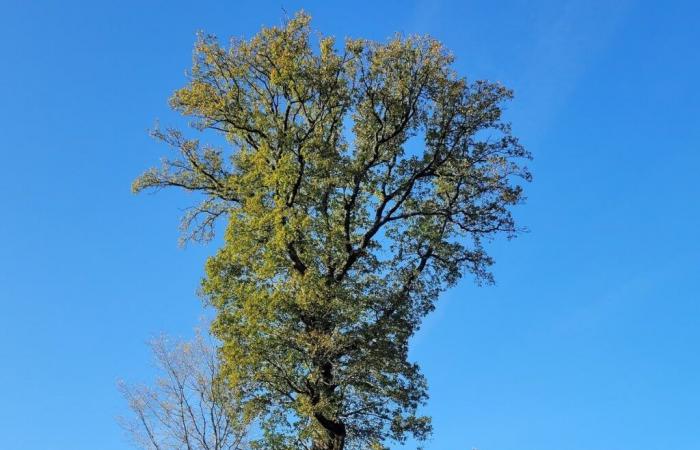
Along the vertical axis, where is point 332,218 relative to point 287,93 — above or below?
below

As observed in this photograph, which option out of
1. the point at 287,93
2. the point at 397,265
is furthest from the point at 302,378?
the point at 287,93

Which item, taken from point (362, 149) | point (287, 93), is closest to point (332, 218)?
point (362, 149)

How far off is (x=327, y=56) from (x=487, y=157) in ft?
19.7

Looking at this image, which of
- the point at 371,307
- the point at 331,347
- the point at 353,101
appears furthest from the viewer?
the point at 353,101

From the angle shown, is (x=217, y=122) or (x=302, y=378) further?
(x=217, y=122)

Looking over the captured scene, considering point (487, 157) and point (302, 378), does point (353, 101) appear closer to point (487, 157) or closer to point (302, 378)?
point (487, 157)

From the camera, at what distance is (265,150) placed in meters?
22.8

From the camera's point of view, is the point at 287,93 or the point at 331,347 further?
the point at 287,93

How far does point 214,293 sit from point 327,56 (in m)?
7.93

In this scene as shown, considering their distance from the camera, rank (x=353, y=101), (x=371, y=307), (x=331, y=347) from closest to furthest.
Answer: (x=331, y=347), (x=371, y=307), (x=353, y=101)

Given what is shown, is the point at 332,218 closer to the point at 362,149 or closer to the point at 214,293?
the point at 362,149

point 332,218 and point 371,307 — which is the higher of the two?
point 332,218

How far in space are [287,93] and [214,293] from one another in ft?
21.2

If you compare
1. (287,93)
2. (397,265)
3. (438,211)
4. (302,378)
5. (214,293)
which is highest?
(287,93)
